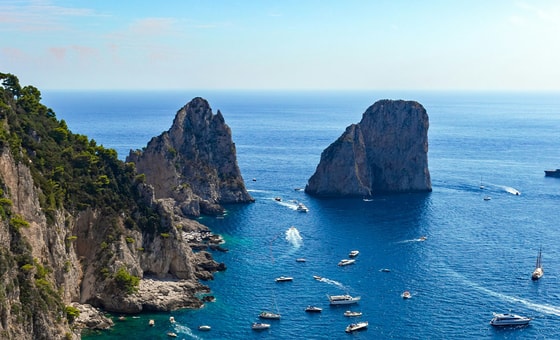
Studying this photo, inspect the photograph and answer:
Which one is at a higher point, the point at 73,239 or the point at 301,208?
the point at 73,239

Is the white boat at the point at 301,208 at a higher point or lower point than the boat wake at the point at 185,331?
higher

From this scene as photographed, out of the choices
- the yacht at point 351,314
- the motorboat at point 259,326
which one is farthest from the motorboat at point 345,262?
the motorboat at point 259,326

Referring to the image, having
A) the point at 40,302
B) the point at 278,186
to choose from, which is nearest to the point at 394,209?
the point at 278,186

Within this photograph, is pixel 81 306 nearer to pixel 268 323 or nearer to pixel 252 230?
pixel 268 323

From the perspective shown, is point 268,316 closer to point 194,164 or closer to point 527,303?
point 527,303

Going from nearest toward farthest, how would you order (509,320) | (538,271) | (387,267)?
(509,320) → (538,271) → (387,267)

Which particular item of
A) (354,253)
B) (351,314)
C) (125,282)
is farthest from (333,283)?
(125,282)

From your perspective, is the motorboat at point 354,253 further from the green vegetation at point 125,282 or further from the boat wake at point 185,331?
the green vegetation at point 125,282

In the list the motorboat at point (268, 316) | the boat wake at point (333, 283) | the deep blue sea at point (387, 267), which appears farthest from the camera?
the boat wake at point (333, 283)
